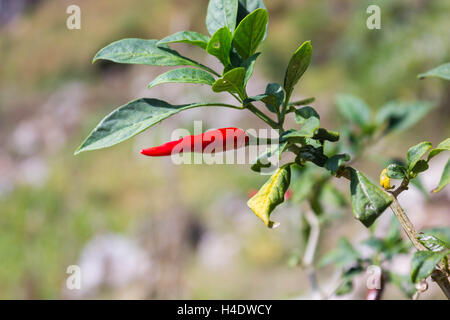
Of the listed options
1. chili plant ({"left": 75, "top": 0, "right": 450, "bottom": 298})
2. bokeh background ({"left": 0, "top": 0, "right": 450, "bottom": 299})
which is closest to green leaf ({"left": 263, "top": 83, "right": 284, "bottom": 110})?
chili plant ({"left": 75, "top": 0, "right": 450, "bottom": 298})

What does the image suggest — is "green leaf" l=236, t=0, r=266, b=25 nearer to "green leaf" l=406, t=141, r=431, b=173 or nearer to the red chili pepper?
the red chili pepper

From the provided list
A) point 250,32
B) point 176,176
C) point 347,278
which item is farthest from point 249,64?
point 176,176

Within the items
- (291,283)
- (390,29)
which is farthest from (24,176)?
(390,29)

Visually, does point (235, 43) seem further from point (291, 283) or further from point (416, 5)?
point (416, 5)

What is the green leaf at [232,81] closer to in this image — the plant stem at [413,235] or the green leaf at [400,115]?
the plant stem at [413,235]

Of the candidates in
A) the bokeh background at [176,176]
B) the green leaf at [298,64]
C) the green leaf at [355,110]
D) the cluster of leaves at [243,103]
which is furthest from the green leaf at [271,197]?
the bokeh background at [176,176]

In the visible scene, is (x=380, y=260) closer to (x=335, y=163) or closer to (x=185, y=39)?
(x=335, y=163)
